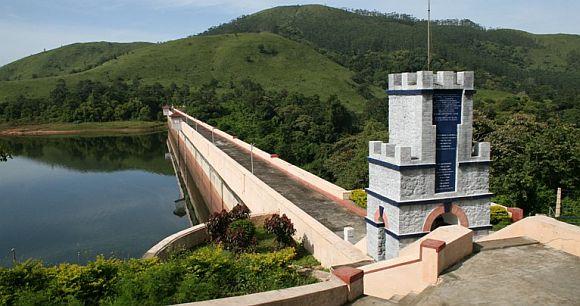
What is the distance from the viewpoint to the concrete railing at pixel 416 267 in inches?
325

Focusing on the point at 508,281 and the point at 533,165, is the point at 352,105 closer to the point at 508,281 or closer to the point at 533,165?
the point at 533,165

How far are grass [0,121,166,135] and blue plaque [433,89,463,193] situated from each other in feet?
261

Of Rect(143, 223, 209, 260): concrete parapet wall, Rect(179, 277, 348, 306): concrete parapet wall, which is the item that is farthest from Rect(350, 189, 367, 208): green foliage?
Rect(179, 277, 348, 306): concrete parapet wall

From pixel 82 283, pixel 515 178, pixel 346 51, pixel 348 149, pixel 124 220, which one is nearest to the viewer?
pixel 82 283

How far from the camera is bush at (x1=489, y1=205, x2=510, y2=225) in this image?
52.7ft

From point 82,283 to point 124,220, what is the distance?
2312 cm

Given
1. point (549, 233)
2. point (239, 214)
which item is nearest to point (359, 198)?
point (239, 214)

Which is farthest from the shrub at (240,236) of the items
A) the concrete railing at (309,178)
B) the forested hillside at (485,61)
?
the forested hillside at (485,61)

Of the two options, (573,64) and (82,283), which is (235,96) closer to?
(82,283)

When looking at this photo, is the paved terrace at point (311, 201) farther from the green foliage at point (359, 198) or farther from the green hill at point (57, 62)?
the green hill at point (57, 62)

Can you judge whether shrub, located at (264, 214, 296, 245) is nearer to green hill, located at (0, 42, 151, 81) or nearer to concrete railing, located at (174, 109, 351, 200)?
concrete railing, located at (174, 109, 351, 200)

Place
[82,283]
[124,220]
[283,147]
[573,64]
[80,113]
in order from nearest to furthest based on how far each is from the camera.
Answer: [82,283], [124,220], [283,147], [80,113], [573,64]

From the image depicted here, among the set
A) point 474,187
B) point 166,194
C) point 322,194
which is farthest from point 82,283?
point 166,194

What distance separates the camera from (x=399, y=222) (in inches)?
440
